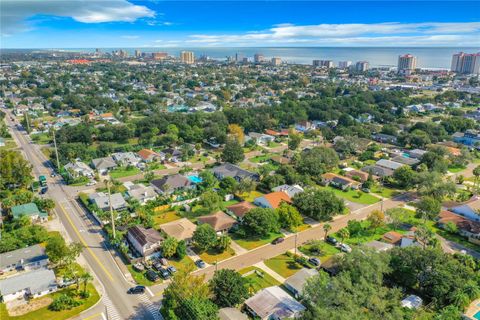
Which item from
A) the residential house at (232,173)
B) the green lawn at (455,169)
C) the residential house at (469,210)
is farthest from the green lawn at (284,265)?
the green lawn at (455,169)

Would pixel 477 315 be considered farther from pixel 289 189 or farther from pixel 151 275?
pixel 151 275

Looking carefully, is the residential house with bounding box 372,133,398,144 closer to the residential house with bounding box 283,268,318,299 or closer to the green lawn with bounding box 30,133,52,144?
the residential house with bounding box 283,268,318,299

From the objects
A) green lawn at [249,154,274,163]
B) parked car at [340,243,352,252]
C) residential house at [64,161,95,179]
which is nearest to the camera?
parked car at [340,243,352,252]

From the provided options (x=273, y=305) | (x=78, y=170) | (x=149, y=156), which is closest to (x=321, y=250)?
(x=273, y=305)

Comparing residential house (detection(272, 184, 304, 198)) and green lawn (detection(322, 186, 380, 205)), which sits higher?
residential house (detection(272, 184, 304, 198))

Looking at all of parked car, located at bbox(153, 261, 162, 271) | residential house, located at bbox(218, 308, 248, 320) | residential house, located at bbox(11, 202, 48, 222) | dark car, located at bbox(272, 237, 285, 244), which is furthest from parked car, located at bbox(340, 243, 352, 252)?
residential house, located at bbox(11, 202, 48, 222)

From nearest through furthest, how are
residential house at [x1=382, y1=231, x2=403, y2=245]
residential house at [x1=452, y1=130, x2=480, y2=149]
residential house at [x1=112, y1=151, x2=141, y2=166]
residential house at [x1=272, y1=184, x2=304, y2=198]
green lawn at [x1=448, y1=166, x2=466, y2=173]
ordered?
1. residential house at [x1=382, y1=231, x2=403, y2=245]
2. residential house at [x1=272, y1=184, x2=304, y2=198]
3. green lawn at [x1=448, y1=166, x2=466, y2=173]
4. residential house at [x1=112, y1=151, x2=141, y2=166]
5. residential house at [x1=452, y1=130, x2=480, y2=149]
